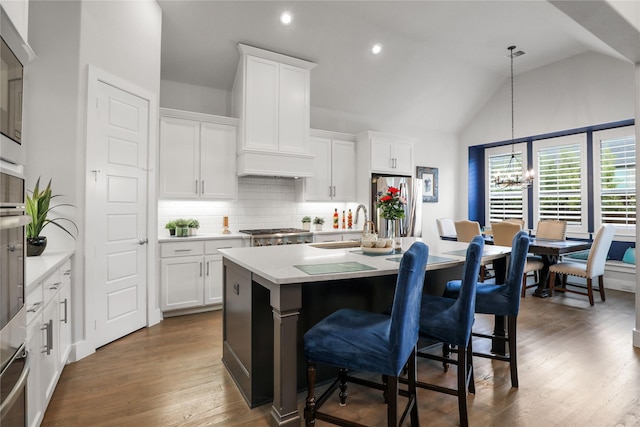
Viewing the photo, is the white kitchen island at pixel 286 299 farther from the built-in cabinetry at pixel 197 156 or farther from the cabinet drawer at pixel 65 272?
the built-in cabinetry at pixel 197 156

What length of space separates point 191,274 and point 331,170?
265 centimetres

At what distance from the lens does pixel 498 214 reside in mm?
6969

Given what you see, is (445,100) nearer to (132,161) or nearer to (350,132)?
(350,132)

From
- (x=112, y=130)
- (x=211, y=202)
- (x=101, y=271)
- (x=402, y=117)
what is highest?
(x=402, y=117)

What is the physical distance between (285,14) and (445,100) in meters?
3.67

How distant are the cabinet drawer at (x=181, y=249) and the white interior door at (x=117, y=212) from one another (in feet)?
0.89

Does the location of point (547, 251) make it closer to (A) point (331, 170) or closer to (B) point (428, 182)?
(B) point (428, 182)

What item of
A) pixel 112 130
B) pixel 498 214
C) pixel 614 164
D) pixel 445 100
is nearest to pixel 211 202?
pixel 112 130

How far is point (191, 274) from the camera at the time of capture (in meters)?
3.96

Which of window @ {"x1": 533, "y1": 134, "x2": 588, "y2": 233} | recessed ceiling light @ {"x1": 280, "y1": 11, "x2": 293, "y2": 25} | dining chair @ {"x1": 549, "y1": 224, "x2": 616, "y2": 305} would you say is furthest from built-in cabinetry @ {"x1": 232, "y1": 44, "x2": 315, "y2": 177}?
window @ {"x1": 533, "y1": 134, "x2": 588, "y2": 233}

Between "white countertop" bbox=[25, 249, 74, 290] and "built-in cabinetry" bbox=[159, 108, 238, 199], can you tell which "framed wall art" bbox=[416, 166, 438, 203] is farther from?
"white countertop" bbox=[25, 249, 74, 290]

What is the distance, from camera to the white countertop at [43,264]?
5.60ft

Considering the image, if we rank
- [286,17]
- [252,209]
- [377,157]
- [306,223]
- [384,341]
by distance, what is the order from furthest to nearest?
[377,157] < [306,223] < [252,209] < [286,17] < [384,341]

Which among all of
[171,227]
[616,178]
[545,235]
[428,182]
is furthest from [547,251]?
[171,227]
